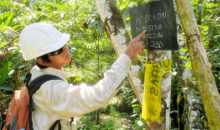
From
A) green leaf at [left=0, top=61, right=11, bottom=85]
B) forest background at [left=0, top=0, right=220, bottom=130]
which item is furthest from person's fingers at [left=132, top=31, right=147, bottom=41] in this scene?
green leaf at [left=0, top=61, right=11, bottom=85]

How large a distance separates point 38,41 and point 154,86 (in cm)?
104

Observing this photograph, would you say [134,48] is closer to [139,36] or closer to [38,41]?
[139,36]

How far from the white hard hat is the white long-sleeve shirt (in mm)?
268

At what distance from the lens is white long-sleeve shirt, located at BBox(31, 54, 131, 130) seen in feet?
3.90

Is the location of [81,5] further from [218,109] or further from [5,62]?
[218,109]

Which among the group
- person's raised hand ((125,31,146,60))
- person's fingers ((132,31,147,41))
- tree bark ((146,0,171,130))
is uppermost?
person's fingers ((132,31,147,41))

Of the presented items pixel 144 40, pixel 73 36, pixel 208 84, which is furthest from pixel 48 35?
pixel 73 36

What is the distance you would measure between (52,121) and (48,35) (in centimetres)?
69

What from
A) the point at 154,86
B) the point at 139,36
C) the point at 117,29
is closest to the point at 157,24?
the point at 139,36

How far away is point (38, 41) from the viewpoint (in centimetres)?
134

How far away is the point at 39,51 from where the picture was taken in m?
1.34

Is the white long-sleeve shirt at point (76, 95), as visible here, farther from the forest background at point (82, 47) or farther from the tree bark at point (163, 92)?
the forest background at point (82, 47)

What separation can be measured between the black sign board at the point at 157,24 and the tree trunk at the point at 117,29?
0.14 meters

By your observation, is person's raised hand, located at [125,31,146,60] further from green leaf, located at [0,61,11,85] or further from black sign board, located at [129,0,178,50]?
green leaf, located at [0,61,11,85]
